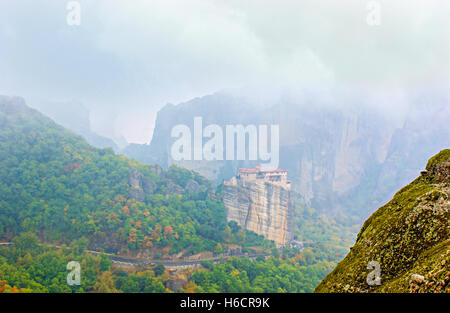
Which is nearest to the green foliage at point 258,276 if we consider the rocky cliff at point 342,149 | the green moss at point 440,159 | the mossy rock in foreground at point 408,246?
the mossy rock in foreground at point 408,246

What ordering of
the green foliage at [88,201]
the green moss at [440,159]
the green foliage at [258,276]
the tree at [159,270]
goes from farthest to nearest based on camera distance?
Answer: the green foliage at [88,201], the tree at [159,270], the green foliage at [258,276], the green moss at [440,159]

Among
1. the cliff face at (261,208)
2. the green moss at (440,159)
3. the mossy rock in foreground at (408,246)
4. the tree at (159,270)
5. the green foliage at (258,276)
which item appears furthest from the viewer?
the cliff face at (261,208)

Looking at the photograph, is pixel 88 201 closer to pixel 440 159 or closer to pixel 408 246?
pixel 440 159

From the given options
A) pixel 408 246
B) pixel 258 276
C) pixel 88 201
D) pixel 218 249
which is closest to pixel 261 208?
pixel 218 249

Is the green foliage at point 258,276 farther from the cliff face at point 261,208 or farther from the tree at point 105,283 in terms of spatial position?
the tree at point 105,283

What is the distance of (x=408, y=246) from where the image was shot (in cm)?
266

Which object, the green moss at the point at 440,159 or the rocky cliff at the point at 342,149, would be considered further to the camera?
the rocky cliff at the point at 342,149

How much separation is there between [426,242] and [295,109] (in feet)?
189

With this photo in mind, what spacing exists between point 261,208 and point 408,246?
25.3m

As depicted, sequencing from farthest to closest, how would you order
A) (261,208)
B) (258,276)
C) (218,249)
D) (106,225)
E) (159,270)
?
(261,208) → (218,249) → (106,225) → (258,276) → (159,270)

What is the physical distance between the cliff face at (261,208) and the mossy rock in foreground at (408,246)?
24402mm

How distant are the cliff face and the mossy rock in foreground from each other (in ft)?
80.1

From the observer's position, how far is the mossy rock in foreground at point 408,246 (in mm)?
2223
